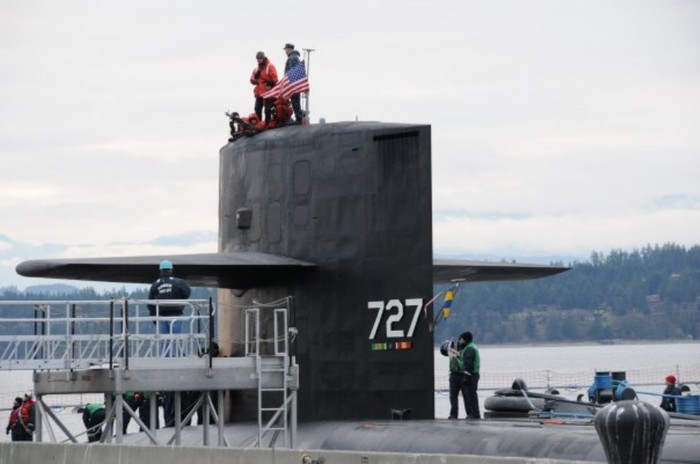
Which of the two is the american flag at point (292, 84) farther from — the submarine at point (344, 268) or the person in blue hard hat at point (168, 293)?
the person in blue hard hat at point (168, 293)

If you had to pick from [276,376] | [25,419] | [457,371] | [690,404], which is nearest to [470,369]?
[457,371]

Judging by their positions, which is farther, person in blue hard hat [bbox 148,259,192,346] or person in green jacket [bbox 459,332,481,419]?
person in green jacket [bbox 459,332,481,419]

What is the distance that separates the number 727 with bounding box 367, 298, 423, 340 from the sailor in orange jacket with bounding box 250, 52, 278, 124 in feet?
13.7

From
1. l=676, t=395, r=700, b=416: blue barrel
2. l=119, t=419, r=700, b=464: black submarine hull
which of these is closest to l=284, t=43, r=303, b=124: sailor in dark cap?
l=119, t=419, r=700, b=464: black submarine hull

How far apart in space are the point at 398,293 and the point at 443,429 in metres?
2.18

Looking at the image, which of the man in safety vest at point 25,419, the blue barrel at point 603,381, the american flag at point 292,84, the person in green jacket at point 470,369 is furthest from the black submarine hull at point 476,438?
the man in safety vest at point 25,419

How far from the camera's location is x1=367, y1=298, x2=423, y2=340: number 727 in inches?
732

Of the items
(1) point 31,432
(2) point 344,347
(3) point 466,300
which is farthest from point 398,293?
(3) point 466,300

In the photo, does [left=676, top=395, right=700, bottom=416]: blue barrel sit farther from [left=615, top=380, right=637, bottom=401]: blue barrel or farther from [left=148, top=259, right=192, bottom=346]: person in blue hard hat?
[left=148, top=259, right=192, bottom=346]: person in blue hard hat

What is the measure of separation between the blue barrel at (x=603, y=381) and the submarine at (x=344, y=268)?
10.1ft

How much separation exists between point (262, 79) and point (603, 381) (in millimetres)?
6876

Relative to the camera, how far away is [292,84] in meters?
21.2

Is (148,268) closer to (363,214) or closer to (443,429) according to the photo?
(363,214)

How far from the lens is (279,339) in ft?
62.6
